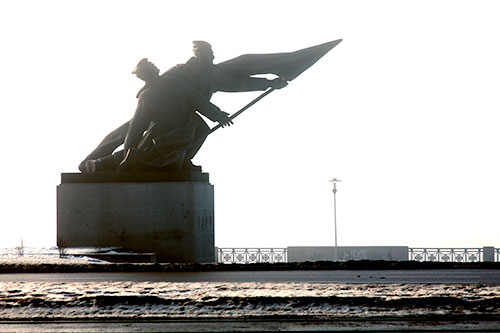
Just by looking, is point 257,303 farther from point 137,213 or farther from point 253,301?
point 137,213

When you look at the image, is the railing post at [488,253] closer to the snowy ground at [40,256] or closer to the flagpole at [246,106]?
the flagpole at [246,106]

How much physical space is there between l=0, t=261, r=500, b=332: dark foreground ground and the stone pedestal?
703 centimetres

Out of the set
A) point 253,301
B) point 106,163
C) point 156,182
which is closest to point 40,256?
point 156,182

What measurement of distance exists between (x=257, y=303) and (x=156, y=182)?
11603mm

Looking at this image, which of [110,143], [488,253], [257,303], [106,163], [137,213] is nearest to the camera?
[257,303]

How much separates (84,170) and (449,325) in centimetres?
1506

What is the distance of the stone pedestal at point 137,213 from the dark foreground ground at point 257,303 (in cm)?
703

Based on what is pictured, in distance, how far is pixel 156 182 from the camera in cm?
2148

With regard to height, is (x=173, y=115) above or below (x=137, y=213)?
above

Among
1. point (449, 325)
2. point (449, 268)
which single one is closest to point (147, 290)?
point (449, 325)

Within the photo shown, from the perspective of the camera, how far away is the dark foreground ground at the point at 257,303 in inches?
362

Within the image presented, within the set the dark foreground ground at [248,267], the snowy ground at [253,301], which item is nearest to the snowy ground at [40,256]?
the dark foreground ground at [248,267]

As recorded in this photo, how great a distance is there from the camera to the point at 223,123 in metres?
22.1

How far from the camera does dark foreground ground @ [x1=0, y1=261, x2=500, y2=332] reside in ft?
30.1
